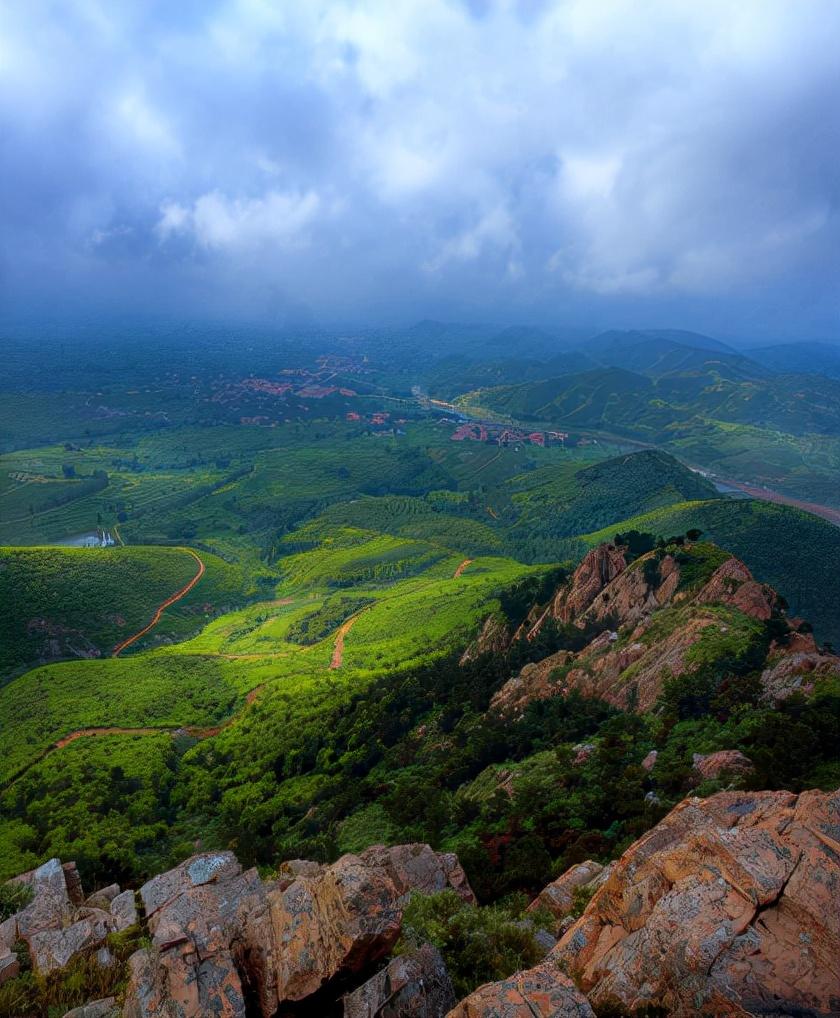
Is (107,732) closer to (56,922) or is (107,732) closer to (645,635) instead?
(56,922)

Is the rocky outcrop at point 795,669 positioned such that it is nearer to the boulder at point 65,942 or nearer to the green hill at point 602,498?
the boulder at point 65,942

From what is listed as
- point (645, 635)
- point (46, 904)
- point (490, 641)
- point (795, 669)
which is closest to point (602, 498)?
point (490, 641)

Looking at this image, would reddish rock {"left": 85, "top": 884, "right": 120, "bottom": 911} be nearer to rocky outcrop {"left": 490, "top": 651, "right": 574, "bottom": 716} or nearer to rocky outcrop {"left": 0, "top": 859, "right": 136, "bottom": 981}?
rocky outcrop {"left": 0, "top": 859, "right": 136, "bottom": 981}

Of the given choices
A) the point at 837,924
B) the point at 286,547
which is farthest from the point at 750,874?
the point at 286,547

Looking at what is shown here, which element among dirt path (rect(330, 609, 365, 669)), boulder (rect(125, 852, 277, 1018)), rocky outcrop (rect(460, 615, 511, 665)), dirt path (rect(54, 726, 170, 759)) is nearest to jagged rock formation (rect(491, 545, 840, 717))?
rocky outcrop (rect(460, 615, 511, 665))

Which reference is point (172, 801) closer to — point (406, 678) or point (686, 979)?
point (406, 678)

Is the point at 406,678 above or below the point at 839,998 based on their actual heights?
below
